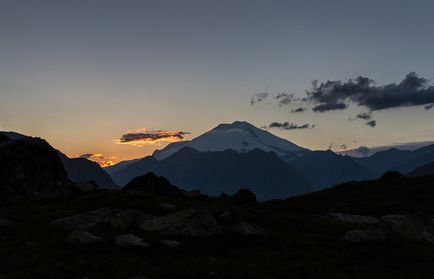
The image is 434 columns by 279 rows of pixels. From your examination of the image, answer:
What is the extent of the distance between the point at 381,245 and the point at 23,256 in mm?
26370

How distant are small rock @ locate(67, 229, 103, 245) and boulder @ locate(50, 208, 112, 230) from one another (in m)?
4.53

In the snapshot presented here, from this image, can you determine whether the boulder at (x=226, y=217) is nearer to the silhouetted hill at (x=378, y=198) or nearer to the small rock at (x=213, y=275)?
the small rock at (x=213, y=275)

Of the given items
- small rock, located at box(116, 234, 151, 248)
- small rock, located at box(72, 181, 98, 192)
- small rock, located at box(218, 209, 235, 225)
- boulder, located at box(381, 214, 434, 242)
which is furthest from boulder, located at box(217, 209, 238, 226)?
small rock, located at box(72, 181, 98, 192)

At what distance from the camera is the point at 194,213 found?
125 ft

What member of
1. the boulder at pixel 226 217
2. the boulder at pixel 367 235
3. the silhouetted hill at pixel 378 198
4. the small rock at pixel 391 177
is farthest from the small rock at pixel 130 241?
the small rock at pixel 391 177

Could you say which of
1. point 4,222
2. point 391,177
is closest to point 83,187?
point 4,222

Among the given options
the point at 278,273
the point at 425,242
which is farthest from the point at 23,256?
the point at 425,242

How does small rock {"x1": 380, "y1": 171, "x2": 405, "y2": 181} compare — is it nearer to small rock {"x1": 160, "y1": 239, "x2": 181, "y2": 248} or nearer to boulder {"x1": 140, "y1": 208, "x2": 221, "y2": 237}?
boulder {"x1": 140, "y1": 208, "x2": 221, "y2": 237}

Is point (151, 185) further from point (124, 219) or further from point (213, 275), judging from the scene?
point (213, 275)

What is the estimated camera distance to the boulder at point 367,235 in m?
37.9

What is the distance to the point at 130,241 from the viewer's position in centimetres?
3381

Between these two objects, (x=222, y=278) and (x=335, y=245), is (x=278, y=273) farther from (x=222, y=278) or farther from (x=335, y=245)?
(x=335, y=245)

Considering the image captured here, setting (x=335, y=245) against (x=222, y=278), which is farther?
(x=335, y=245)

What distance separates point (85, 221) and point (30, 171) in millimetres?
38665
